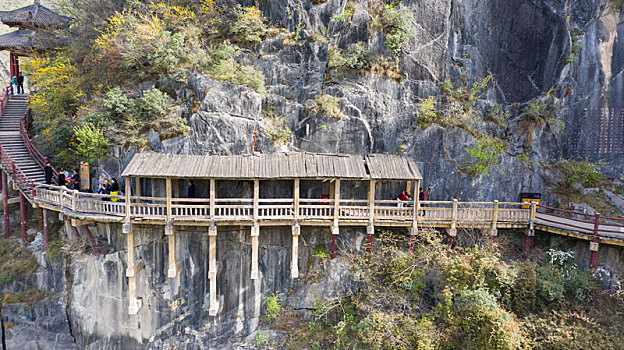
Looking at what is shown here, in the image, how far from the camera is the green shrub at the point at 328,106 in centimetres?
1786

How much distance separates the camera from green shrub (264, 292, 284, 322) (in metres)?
16.7

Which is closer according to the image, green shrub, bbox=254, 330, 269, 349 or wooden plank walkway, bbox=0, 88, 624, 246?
wooden plank walkway, bbox=0, 88, 624, 246

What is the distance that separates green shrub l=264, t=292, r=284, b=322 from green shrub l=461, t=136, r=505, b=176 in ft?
38.5

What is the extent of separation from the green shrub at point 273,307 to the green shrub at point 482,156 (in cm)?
1174

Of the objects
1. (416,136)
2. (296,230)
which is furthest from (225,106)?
(416,136)

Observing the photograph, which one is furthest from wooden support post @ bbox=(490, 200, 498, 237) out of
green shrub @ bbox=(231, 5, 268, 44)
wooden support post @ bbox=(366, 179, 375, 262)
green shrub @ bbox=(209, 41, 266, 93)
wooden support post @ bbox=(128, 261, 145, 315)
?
wooden support post @ bbox=(128, 261, 145, 315)

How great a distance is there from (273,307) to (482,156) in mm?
13443

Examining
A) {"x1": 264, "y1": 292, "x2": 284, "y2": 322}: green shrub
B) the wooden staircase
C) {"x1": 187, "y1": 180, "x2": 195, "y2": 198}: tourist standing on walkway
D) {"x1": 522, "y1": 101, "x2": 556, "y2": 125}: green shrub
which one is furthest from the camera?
{"x1": 522, "y1": 101, "x2": 556, "y2": 125}: green shrub

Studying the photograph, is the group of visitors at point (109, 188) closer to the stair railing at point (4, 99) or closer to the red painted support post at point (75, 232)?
the red painted support post at point (75, 232)

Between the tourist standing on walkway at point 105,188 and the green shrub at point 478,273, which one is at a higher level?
the tourist standing on walkway at point 105,188

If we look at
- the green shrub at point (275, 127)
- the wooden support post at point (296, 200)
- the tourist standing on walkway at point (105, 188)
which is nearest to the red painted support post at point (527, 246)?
the wooden support post at point (296, 200)

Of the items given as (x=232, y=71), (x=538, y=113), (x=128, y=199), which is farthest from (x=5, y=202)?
(x=538, y=113)

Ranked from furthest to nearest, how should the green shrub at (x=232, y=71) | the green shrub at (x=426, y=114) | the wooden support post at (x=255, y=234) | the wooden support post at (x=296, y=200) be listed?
the green shrub at (x=426, y=114) < the green shrub at (x=232, y=71) < the wooden support post at (x=296, y=200) < the wooden support post at (x=255, y=234)

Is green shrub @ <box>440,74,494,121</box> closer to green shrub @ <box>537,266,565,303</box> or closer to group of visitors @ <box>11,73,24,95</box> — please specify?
green shrub @ <box>537,266,565,303</box>
